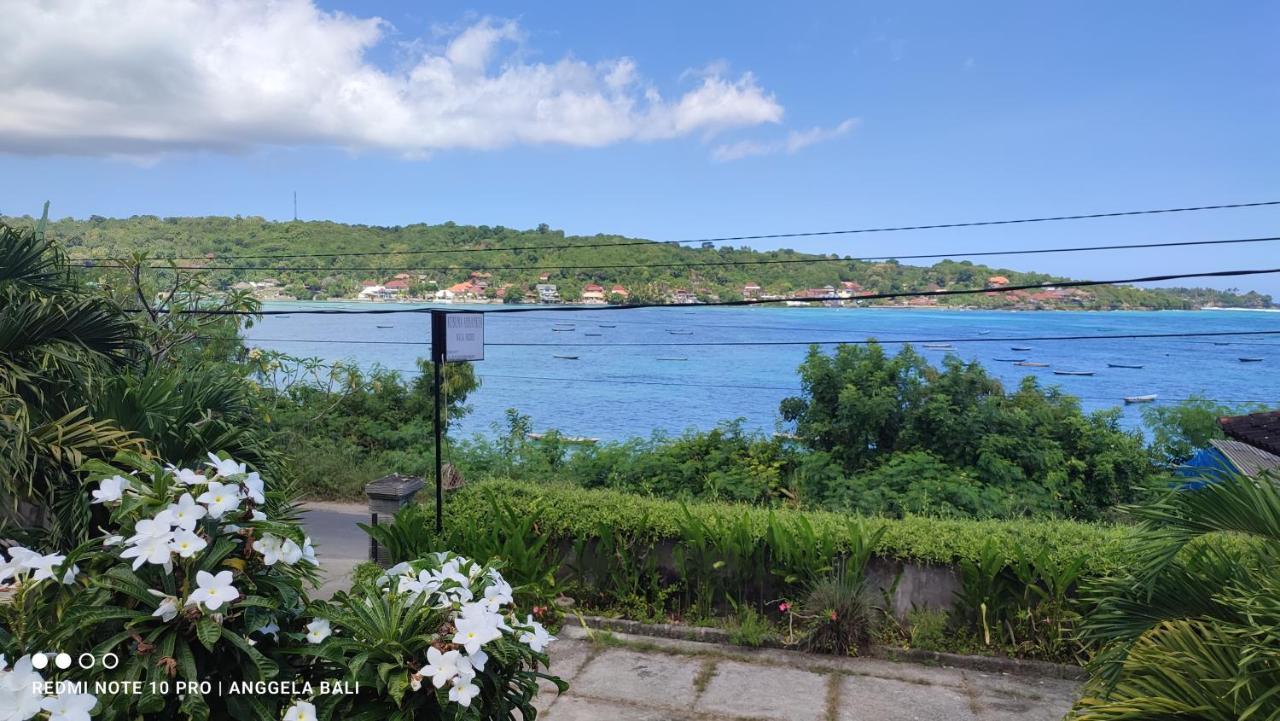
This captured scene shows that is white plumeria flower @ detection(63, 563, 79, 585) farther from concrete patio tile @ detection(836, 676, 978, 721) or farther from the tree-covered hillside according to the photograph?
the tree-covered hillside

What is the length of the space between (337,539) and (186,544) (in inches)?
335

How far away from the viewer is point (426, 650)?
2684mm

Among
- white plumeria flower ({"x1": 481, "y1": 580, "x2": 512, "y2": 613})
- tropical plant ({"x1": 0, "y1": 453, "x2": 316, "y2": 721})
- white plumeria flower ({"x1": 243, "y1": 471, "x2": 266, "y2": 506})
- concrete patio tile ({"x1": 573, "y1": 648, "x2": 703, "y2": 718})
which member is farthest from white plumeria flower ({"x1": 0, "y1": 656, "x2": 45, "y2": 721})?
concrete patio tile ({"x1": 573, "y1": 648, "x2": 703, "y2": 718})

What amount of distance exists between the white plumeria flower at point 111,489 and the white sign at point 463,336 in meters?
3.96

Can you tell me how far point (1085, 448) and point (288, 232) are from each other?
53.1 ft

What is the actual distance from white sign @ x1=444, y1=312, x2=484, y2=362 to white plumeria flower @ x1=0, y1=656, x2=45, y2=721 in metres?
4.37

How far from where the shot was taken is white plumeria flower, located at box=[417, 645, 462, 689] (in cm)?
254

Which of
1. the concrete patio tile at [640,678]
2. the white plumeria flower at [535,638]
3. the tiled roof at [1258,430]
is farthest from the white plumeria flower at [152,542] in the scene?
the tiled roof at [1258,430]

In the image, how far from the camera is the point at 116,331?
4.97m

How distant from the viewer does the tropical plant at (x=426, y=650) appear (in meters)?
2.57

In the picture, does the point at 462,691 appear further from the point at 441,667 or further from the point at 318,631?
the point at 318,631

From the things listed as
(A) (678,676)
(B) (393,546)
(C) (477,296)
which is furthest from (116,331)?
(C) (477,296)

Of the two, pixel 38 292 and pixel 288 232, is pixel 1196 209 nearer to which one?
pixel 38 292

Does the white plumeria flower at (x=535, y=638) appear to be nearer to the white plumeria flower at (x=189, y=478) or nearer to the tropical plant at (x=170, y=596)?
the tropical plant at (x=170, y=596)
